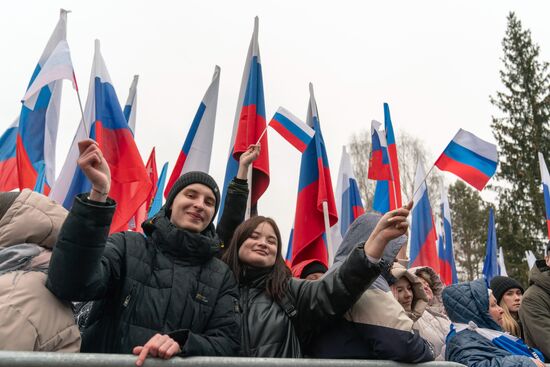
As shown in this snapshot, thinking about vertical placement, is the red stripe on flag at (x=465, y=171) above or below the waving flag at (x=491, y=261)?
above

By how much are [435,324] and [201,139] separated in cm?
306

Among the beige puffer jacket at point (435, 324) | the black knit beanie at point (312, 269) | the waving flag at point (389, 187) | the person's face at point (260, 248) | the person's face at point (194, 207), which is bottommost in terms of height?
the beige puffer jacket at point (435, 324)

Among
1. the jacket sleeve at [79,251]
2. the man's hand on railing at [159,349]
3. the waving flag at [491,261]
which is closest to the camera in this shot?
the man's hand on railing at [159,349]

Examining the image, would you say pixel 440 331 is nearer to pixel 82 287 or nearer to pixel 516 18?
pixel 82 287

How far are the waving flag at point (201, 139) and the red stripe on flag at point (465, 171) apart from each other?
2514 mm

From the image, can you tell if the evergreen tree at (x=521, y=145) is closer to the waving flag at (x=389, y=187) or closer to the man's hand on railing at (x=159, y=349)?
the waving flag at (x=389, y=187)

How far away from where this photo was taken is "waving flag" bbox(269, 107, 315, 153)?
4904 millimetres

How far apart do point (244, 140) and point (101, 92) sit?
1625 millimetres

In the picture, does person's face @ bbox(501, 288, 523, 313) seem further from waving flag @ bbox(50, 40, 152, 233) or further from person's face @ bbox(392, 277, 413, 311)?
waving flag @ bbox(50, 40, 152, 233)

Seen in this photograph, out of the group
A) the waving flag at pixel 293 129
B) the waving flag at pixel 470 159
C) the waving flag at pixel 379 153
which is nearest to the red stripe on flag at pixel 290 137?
the waving flag at pixel 293 129

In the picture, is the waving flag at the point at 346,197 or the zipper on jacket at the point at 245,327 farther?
the waving flag at the point at 346,197

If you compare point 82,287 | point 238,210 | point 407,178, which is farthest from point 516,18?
point 82,287

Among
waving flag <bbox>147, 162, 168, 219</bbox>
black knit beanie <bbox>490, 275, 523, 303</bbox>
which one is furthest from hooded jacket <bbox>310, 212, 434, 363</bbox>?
waving flag <bbox>147, 162, 168, 219</bbox>

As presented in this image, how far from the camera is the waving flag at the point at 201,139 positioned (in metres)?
5.21
